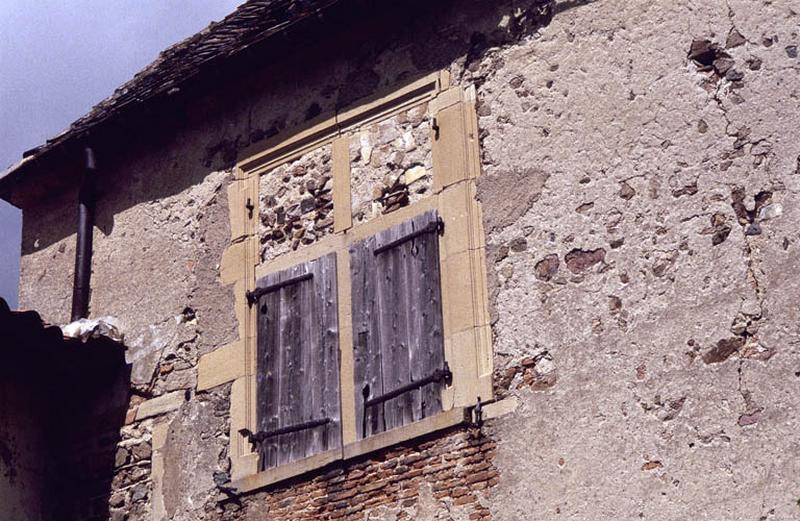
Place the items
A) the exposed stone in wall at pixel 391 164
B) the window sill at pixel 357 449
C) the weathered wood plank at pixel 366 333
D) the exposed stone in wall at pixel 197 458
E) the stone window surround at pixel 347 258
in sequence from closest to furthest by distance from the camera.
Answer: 1. the window sill at pixel 357 449
2. the stone window surround at pixel 347 258
3. the weathered wood plank at pixel 366 333
4. the exposed stone in wall at pixel 391 164
5. the exposed stone in wall at pixel 197 458

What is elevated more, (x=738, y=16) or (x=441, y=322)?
(x=738, y=16)

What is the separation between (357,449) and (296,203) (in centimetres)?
187

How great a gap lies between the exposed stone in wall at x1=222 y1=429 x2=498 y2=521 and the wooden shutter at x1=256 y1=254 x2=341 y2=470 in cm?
24

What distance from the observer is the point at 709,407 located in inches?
314

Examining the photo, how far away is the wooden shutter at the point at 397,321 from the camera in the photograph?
9.11 metres

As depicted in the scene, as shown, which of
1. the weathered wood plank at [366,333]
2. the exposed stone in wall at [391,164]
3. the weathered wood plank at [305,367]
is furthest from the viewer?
the exposed stone in wall at [391,164]

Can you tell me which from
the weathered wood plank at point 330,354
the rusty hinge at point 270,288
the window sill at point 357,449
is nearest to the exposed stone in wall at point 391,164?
the weathered wood plank at point 330,354

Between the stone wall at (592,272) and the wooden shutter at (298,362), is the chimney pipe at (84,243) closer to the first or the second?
the stone wall at (592,272)

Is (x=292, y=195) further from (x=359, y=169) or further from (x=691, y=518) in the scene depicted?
(x=691, y=518)

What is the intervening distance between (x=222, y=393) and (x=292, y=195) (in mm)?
1355

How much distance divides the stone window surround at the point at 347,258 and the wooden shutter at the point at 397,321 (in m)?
0.06

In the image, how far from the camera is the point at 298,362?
32.1ft

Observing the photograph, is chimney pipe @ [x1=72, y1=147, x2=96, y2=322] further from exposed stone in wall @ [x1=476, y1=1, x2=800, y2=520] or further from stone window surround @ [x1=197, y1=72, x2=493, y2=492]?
exposed stone in wall @ [x1=476, y1=1, x2=800, y2=520]

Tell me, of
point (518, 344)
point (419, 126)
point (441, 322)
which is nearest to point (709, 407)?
point (518, 344)
